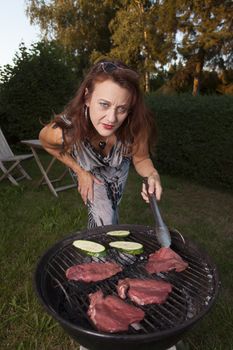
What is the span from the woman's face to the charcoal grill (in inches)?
23.6

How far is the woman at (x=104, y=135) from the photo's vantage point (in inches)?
78.5

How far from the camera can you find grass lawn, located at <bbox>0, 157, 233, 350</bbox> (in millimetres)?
2359

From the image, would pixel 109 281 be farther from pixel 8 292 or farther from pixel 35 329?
pixel 8 292

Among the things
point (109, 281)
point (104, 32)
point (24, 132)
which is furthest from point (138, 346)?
point (104, 32)

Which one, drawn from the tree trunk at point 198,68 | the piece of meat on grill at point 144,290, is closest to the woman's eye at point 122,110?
the piece of meat on grill at point 144,290

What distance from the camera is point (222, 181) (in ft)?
18.5

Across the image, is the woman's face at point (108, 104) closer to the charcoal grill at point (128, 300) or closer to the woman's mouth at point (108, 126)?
the woman's mouth at point (108, 126)

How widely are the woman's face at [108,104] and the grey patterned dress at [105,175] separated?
398 millimetres

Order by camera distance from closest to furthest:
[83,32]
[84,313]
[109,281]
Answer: [84,313]
[109,281]
[83,32]

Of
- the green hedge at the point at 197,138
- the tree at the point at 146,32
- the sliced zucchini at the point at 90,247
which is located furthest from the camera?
the tree at the point at 146,32

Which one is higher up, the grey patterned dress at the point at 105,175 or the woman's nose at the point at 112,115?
the woman's nose at the point at 112,115

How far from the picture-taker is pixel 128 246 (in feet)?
5.96

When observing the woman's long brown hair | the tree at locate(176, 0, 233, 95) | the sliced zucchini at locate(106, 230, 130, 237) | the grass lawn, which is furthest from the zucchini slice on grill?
the tree at locate(176, 0, 233, 95)

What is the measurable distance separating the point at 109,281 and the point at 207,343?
42.2 inches
